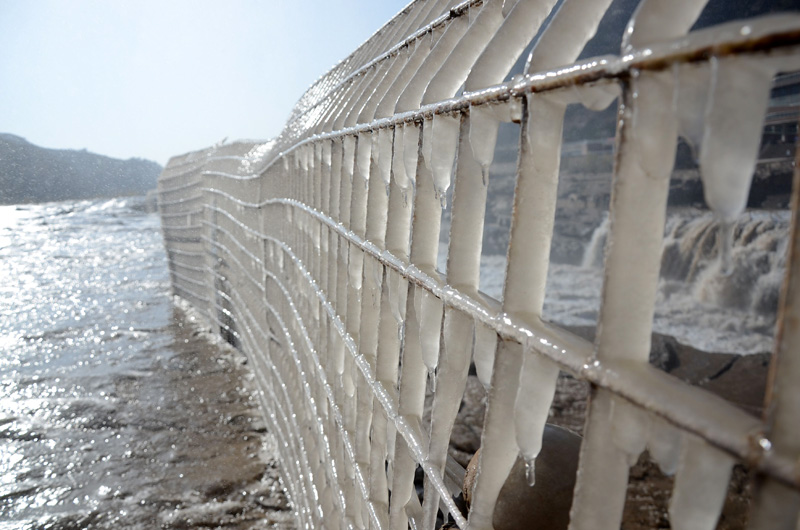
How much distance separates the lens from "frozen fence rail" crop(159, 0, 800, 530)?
1.55 feet

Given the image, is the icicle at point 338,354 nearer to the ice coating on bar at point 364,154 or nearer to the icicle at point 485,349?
the ice coating on bar at point 364,154

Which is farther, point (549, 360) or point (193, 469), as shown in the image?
point (193, 469)

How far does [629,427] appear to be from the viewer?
61 cm

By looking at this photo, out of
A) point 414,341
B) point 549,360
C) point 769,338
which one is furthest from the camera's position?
point 769,338

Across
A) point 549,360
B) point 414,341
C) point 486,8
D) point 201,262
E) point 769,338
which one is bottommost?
point 769,338

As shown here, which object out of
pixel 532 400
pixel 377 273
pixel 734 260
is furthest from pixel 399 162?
pixel 734 260

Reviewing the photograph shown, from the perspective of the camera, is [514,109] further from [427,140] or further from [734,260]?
[734,260]

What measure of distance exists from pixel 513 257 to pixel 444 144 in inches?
12.6

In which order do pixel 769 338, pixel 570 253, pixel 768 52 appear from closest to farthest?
pixel 768 52, pixel 769 338, pixel 570 253

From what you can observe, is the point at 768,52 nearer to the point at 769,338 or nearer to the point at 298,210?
the point at 298,210

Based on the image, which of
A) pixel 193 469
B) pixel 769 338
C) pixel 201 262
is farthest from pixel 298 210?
pixel 769 338

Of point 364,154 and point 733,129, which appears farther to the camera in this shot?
point 364,154

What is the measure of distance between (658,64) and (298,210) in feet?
7.45

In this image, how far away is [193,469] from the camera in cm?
373
